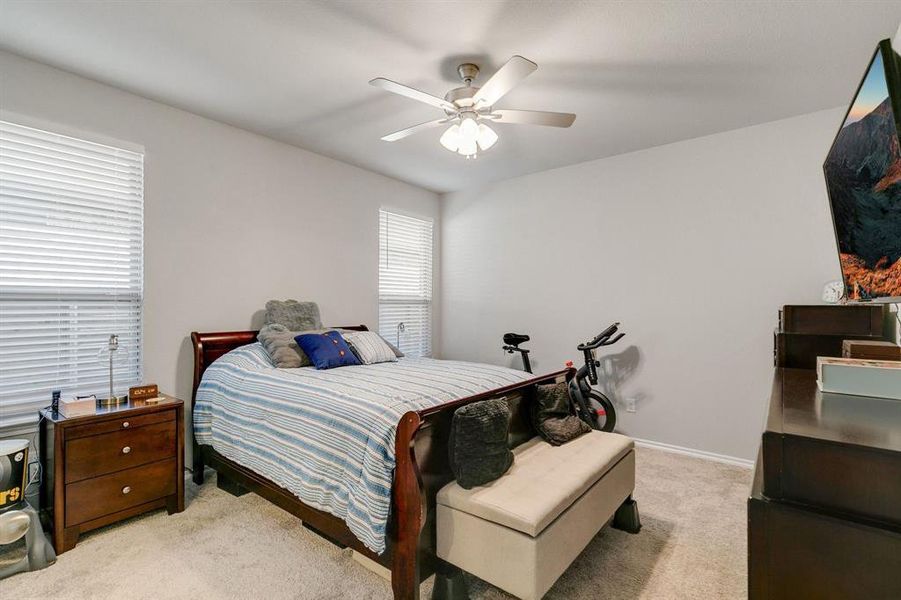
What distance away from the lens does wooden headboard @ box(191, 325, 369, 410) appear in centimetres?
316

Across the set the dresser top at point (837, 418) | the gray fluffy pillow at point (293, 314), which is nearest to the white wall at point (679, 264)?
the gray fluffy pillow at point (293, 314)

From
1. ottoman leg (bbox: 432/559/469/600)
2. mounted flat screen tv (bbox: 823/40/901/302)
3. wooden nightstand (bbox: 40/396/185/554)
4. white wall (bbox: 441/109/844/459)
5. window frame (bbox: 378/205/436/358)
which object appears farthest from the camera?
window frame (bbox: 378/205/436/358)

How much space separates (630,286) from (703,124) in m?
1.44

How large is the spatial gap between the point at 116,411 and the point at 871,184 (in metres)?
3.43

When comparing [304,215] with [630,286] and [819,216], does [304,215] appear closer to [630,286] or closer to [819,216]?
[630,286]

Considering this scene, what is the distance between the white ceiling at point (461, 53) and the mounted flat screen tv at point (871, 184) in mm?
1137

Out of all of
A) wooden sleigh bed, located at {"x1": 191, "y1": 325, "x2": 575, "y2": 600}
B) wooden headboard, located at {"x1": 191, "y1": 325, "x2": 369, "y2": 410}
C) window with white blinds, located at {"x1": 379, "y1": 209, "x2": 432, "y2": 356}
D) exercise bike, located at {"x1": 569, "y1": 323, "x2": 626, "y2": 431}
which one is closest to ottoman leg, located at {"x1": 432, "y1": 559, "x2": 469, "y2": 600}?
wooden sleigh bed, located at {"x1": 191, "y1": 325, "x2": 575, "y2": 600}

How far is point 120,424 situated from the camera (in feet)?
7.93

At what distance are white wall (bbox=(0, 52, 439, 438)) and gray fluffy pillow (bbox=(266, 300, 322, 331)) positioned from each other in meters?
0.17

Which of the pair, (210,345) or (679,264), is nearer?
(210,345)

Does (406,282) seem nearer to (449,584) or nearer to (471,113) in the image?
(471,113)

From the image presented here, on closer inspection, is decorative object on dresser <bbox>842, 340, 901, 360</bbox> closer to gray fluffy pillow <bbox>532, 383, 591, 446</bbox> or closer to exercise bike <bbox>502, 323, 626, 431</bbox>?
gray fluffy pillow <bbox>532, 383, 591, 446</bbox>

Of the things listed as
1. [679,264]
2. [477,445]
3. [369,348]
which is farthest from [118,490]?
[679,264]

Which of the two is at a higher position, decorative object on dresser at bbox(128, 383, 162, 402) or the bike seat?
the bike seat
